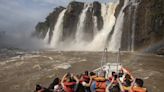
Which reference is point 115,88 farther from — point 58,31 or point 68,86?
point 58,31

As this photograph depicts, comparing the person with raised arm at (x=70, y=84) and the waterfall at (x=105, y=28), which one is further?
the waterfall at (x=105, y=28)

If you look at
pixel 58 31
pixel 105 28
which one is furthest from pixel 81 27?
pixel 58 31

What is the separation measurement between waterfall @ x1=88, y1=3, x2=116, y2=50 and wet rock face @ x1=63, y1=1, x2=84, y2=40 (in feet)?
18.2

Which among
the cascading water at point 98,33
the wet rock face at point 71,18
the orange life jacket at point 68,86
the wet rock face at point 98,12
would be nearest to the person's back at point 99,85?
the orange life jacket at point 68,86

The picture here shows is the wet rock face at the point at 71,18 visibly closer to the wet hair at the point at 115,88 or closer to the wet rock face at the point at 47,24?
the wet rock face at the point at 47,24

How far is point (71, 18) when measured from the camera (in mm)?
63312

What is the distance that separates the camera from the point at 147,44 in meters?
40.0

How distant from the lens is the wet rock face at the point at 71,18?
62.9 m

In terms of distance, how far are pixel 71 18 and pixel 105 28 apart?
9331 mm

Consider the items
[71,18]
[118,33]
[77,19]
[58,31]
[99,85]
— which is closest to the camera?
[99,85]

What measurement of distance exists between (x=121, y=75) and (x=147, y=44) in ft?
76.1

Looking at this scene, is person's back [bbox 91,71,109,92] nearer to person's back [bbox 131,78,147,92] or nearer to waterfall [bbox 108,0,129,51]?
person's back [bbox 131,78,147,92]

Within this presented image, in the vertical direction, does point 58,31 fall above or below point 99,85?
above

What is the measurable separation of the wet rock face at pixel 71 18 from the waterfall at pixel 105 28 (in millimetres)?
5558
